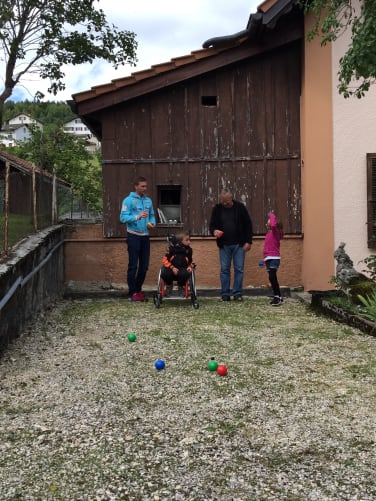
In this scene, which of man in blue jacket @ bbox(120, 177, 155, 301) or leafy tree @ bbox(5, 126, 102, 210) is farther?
leafy tree @ bbox(5, 126, 102, 210)

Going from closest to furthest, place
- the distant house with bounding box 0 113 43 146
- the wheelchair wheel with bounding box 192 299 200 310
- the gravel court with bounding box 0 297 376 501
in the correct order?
1. the gravel court with bounding box 0 297 376 501
2. the wheelchair wheel with bounding box 192 299 200 310
3. the distant house with bounding box 0 113 43 146

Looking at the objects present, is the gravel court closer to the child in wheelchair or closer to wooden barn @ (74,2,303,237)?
the child in wheelchair

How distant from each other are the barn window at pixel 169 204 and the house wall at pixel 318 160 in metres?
2.33

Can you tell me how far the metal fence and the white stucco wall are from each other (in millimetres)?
4928

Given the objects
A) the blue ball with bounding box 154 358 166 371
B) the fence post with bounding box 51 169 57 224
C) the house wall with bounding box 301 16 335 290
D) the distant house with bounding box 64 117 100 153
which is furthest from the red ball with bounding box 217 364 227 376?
the distant house with bounding box 64 117 100 153

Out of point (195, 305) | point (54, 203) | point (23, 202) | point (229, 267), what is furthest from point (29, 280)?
point (54, 203)

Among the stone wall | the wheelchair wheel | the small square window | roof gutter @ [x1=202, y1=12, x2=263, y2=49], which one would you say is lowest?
the wheelchair wheel

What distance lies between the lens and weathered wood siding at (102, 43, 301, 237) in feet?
30.3

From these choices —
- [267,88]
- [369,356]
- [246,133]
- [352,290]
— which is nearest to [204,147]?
[246,133]

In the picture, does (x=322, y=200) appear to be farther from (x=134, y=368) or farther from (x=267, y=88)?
(x=134, y=368)

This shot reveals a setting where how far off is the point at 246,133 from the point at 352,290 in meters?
3.86

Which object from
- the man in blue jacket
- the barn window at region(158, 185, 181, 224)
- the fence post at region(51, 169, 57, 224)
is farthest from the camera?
the fence post at region(51, 169, 57, 224)

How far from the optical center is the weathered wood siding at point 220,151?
9234 millimetres

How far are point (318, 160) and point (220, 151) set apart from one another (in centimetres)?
173
